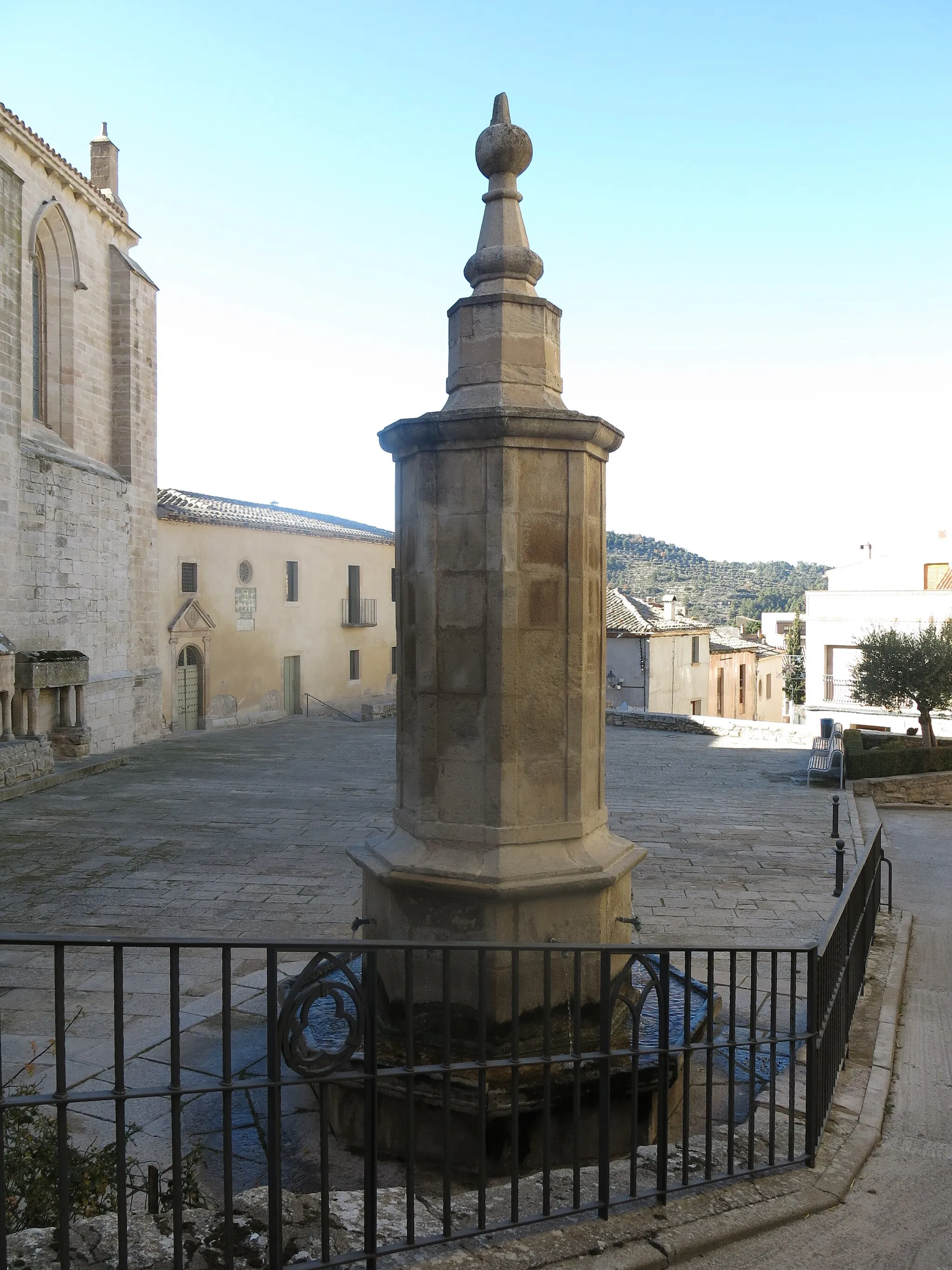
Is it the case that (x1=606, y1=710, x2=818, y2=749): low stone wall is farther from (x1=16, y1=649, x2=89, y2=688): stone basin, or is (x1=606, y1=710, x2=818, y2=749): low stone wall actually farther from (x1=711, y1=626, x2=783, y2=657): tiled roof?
(x1=711, y1=626, x2=783, y2=657): tiled roof

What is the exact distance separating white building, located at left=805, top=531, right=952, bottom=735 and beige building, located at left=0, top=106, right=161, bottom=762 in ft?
80.4

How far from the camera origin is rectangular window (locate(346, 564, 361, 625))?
3055 cm

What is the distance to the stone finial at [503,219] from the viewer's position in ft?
13.0

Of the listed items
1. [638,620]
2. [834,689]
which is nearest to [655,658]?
[638,620]

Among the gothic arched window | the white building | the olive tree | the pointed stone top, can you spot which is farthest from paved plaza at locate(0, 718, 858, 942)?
the white building

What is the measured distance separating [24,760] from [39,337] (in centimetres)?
820

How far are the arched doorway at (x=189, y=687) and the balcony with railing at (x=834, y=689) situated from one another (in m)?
22.8

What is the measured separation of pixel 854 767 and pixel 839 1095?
13.4 metres

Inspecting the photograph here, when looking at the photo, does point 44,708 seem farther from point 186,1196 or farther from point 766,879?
point 186,1196

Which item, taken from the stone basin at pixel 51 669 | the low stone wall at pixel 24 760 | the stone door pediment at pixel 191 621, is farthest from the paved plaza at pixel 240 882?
the stone door pediment at pixel 191 621

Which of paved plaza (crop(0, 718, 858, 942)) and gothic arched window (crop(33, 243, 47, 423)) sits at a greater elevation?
gothic arched window (crop(33, 243, 47, 423))

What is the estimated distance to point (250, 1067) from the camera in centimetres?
446

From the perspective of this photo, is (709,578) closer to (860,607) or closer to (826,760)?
(860,607)

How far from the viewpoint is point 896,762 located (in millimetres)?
16938
